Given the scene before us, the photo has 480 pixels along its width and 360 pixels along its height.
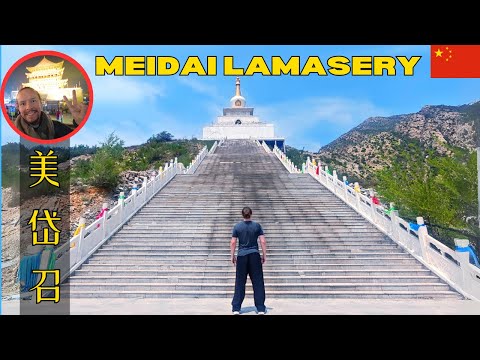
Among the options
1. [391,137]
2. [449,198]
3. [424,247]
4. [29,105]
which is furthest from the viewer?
[391,137]

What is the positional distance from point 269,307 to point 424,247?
4.02 metres

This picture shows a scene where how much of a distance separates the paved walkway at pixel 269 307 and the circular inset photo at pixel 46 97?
2601mm

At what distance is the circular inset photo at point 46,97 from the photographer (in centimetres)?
762

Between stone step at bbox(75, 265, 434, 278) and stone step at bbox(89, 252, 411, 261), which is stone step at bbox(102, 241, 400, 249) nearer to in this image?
stone step at bbox(89, 252, 411, 261)

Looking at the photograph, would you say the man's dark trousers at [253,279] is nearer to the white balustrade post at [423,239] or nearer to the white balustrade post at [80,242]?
the white balustrade post at [80,242]

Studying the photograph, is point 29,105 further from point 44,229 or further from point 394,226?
point 394,226

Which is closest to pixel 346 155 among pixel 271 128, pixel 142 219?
pixel 271 128

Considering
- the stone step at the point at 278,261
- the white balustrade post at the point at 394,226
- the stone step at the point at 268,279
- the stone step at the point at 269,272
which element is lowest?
the stone step at the point at 268,279

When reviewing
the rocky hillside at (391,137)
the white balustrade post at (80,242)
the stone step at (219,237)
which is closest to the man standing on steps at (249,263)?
the white balustrade post at (80,242)

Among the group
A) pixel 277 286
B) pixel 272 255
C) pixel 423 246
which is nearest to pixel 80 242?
pixel 272 255

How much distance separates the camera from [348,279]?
338 inches

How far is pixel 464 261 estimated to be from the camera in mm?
7914

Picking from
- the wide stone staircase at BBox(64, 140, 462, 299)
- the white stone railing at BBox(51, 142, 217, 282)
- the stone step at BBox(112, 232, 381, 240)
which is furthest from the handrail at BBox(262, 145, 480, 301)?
the white stone railing at BBox(51, 142, 217, 282)

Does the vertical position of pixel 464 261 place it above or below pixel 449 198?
below
